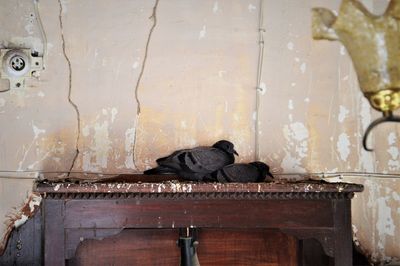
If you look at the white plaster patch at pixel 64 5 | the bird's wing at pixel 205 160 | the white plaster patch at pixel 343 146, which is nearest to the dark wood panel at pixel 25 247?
the bird's wing at pixel 205 160

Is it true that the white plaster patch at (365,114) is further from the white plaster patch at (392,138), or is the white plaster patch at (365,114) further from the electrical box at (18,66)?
the electrical box at (18,66)

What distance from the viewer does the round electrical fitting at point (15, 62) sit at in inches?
85.1

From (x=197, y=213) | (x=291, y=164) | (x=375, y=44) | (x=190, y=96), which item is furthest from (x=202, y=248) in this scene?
(x=375, y=44)

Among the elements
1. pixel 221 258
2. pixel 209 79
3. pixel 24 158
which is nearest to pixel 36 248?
pixel 24 158

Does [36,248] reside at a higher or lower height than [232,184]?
lower

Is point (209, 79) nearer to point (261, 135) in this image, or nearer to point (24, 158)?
point (261, 135)

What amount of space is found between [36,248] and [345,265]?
1.24 meters

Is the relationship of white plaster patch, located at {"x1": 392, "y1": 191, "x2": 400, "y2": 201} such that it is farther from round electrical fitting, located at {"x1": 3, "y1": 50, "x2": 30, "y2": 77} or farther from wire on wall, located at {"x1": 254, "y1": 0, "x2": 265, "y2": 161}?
round electrical fitting, located at {"x1": 3, "y1": 50, "x2": 30, "y2": 77}

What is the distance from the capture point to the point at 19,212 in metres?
2.10

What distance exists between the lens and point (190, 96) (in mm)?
2248

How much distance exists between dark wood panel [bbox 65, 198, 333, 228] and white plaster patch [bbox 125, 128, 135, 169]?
41 centimetres

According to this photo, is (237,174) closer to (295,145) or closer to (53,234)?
(295,145)

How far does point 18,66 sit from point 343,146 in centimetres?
150

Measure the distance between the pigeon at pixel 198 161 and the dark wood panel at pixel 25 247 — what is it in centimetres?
61
